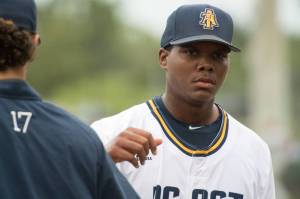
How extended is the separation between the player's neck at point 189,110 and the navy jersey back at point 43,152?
199cm

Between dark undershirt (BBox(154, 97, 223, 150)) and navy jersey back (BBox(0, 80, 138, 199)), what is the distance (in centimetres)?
194

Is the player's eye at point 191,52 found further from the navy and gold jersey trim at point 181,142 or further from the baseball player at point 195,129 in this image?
the navy and gold jersey trim at point 181,142

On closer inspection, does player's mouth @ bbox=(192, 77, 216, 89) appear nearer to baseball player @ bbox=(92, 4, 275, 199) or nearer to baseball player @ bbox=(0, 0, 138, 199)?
baseball player @ bbox=(92, 4, 275, 199)

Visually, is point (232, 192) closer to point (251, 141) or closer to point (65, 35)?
point (251, 141)

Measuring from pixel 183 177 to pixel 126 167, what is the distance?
1.20 feet

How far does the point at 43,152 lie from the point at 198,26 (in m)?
2.27

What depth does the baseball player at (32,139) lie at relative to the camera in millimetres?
4445

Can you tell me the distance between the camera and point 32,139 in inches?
177

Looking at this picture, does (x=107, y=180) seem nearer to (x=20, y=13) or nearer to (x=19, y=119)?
(x=19, y=119)

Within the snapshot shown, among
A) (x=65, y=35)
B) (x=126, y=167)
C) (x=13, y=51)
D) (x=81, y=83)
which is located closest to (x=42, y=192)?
(x=13, y=51)

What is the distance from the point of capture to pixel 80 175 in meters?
4.55

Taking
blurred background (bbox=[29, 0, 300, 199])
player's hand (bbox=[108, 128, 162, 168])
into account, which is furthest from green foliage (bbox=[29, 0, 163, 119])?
player's hand (bbox=[108, 128, 162, 168])

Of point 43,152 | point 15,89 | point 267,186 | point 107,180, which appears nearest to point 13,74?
point 15,89

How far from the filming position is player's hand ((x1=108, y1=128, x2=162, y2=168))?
491 cm
